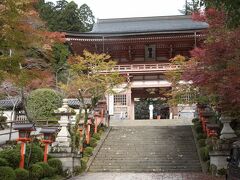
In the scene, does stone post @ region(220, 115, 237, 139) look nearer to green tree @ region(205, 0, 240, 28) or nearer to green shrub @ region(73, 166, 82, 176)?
green shrub @ region(73, 166, 82, 176)

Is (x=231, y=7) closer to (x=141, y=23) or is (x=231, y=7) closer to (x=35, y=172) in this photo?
(x=35, y=172)

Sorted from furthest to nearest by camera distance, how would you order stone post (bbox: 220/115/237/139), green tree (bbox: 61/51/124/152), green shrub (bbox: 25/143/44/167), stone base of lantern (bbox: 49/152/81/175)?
1. green tree (bbox: 61/51/124/152)
2. stone post (bbox: 220/115/237/139)
3. stone base of lantern (bbox: 49/152/81/175)
4. green shrub (bbox: 25/143/44/167)

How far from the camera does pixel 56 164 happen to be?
16406mm

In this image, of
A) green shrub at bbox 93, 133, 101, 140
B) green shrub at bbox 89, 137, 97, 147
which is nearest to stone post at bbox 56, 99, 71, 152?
green shrub at bbox 89, 137, 97, 147

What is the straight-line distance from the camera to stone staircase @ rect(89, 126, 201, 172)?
19047mm

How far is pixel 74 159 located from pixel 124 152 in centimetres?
427

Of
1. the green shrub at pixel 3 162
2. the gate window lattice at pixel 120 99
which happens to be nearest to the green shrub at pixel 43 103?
the gate window lattice at pixel 120 99

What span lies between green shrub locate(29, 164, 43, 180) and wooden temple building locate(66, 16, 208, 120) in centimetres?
2157

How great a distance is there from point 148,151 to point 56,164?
6.64 metres

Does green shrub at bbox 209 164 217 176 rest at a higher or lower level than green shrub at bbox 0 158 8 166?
lower

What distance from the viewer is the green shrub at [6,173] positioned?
12091mm

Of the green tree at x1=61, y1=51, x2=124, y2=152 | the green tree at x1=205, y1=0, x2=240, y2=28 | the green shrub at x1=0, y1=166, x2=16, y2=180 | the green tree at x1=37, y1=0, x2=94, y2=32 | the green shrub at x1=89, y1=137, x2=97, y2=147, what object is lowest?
the green shrub at x1=89, y1=137, x2=97, y2=147

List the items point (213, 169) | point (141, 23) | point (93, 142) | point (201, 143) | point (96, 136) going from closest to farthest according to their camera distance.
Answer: point (213, 169) < point (201, 143) < point (93, 142) < point (96, 136) < point (141, 23)

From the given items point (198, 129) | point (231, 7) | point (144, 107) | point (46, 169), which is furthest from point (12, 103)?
point (231, 7)
